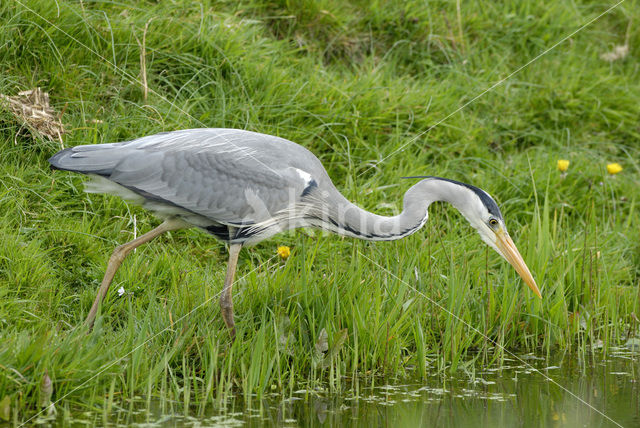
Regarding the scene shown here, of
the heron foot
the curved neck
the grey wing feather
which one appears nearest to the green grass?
the heron foot

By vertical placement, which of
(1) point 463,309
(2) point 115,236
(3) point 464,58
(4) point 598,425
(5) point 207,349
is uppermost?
(3) point 464,58

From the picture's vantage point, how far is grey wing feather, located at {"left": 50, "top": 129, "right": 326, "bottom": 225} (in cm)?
464

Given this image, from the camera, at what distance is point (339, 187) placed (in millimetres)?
6270

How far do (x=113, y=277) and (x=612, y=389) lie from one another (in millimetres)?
2757

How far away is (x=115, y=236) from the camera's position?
17.6 feet

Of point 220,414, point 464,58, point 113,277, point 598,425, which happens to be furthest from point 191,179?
point 464,58

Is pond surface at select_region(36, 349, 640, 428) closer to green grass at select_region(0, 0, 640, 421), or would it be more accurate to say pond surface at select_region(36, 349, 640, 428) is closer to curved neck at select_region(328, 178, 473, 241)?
green grass at select_region(0, 0, 640, 421)

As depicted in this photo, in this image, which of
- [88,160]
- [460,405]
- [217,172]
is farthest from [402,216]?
[88,160]

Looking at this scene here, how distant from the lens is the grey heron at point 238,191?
4621 millimetres

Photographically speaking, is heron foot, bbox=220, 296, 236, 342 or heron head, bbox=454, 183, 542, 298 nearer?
heron foot, bbox=220, 296, 236, 342

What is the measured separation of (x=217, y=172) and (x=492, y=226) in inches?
64.2

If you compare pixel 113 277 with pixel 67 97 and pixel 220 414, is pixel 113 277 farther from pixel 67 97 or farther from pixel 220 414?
pixel 67 97

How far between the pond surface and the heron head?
1.85 ft

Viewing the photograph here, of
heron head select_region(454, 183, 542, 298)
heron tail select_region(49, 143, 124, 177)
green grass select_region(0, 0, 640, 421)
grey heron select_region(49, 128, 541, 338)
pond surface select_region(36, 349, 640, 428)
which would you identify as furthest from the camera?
heron head select_region(454, 183, 542, 298)
